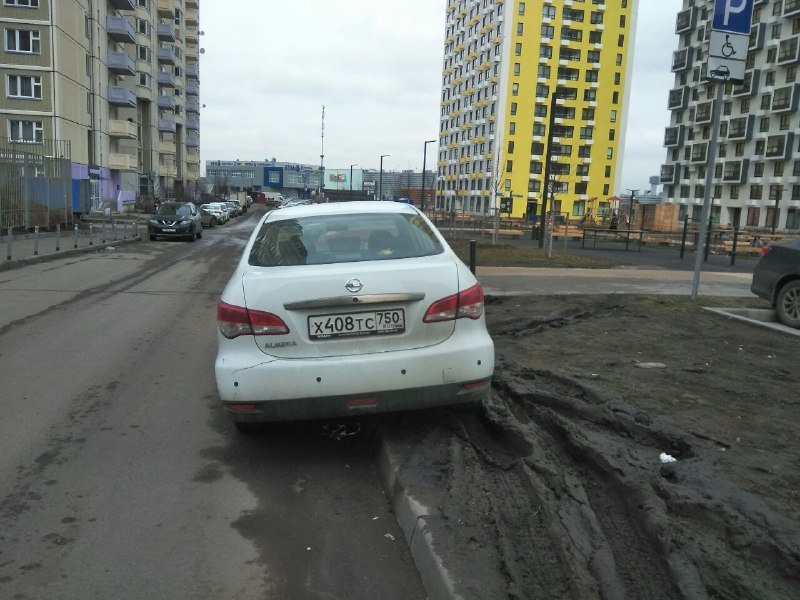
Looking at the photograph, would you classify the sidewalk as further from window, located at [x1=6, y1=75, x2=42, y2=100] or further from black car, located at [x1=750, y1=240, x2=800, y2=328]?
window, located at [x1=6, y1=75, x2=42, y2=100]

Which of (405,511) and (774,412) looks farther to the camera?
(774,412)

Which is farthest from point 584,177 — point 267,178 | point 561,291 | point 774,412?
point 774,412

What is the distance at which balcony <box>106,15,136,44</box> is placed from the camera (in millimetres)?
53250

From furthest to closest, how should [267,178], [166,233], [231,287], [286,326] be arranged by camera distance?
[267,178] → [166,233] → [231,287] → [286,326]

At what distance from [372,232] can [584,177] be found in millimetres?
95116

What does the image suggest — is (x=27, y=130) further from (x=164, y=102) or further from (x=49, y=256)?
(x=164, y=102)

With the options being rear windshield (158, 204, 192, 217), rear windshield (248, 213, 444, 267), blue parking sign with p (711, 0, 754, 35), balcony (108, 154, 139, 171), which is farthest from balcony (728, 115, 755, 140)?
rear windshield (248, 213, 444, 267)

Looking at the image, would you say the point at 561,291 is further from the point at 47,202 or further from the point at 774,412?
the point at 47,202

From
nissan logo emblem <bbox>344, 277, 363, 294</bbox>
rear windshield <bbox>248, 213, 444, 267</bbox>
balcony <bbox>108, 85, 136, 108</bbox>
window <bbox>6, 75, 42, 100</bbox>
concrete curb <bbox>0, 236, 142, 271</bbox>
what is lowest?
concrete curb <bbox>0, 236, 142, 271</bbox>

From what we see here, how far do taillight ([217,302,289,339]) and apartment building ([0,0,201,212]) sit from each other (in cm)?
3071

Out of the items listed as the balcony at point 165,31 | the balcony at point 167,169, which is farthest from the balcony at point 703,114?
the balcony at point 167,169

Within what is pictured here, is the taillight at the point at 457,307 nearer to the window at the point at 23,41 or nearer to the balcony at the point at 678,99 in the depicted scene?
the window at the point at 23,41

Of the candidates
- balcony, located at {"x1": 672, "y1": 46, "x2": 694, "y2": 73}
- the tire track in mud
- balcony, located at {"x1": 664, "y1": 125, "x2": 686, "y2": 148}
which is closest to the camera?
the tire track in mud

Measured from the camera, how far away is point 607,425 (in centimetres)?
449
